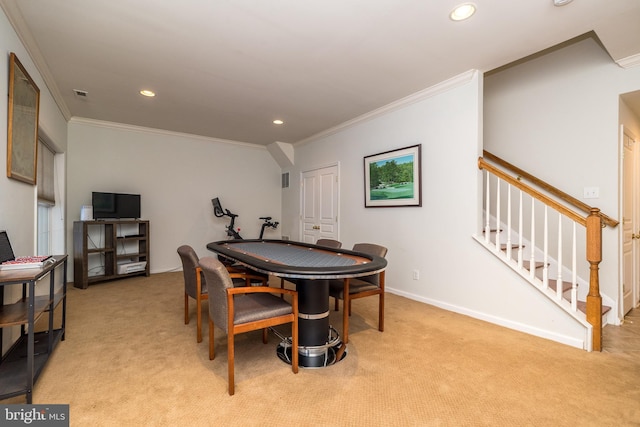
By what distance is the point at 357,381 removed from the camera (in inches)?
73.9

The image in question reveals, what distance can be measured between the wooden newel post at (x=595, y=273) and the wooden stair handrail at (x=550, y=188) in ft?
1.35

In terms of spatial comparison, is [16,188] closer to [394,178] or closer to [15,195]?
[15,195]

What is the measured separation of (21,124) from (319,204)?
387 centimetres

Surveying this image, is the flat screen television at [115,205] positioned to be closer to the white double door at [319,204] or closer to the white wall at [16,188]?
the white wall at [16,188]

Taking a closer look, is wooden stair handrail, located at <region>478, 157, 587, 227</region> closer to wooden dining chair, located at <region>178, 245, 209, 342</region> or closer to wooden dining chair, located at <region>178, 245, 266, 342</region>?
wooden dining chair, located at <region>178, 245, 266, 342</region>

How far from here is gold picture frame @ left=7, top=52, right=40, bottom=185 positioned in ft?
6.88

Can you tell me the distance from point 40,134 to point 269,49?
8.91 feet

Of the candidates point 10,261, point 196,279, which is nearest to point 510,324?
point 196,279

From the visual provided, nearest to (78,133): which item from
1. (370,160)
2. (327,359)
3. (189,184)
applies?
(189,184)

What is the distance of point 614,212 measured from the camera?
2.84 m

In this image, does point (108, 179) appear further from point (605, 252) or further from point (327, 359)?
point (605, 252)

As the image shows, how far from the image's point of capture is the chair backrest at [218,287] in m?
1.79

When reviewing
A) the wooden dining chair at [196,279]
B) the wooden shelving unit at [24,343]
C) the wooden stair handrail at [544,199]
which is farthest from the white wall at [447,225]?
the wooden shelving unit at [24,343]

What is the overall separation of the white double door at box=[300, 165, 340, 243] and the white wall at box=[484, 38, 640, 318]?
2.40 metres
